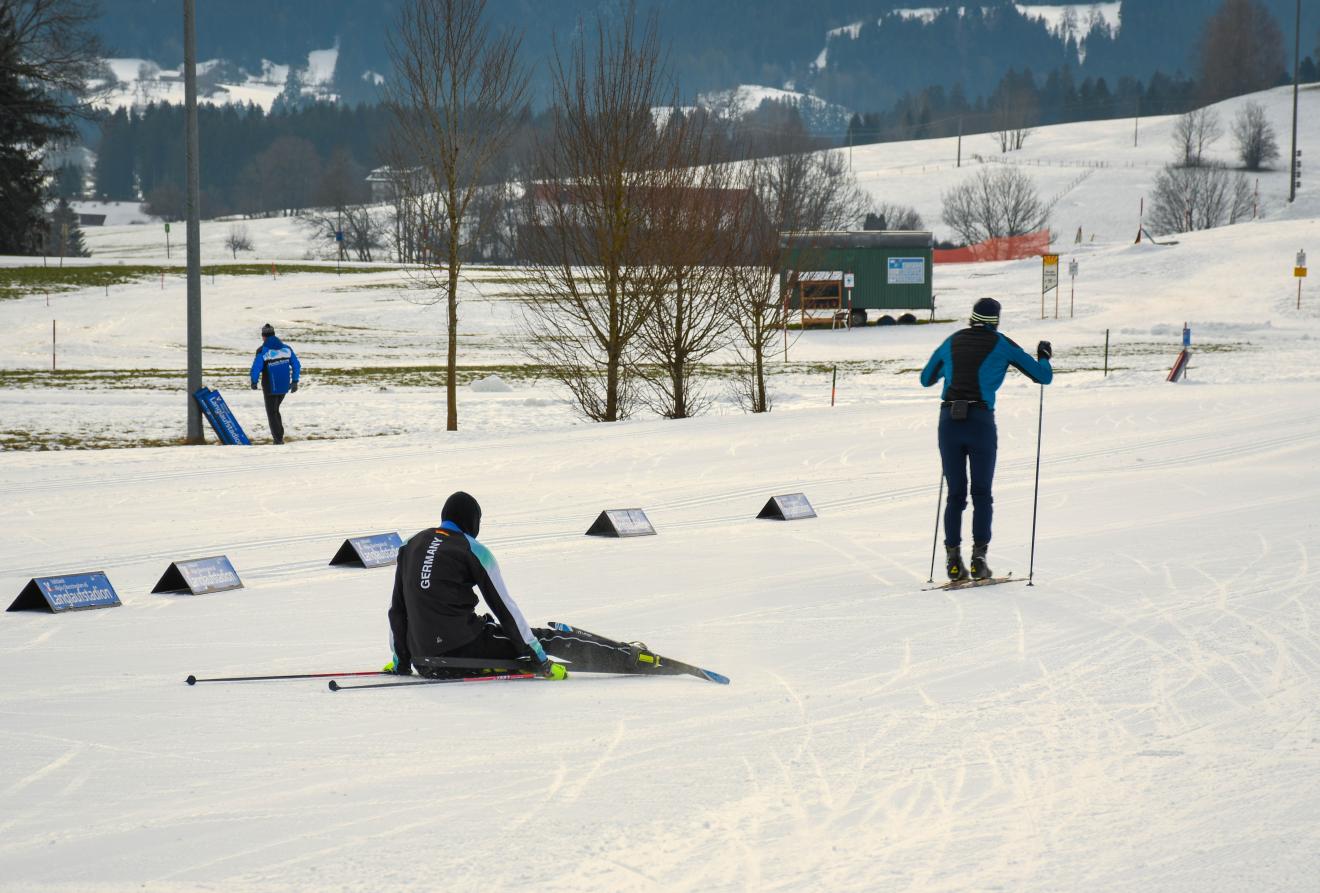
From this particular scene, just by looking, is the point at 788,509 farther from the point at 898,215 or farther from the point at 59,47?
the point at 898,215

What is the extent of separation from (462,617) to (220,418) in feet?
40.4

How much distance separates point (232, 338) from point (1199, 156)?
333 feet

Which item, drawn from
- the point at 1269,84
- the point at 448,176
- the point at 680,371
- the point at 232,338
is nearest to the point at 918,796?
the point at 448,176

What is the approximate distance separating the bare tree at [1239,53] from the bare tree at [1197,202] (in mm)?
65828

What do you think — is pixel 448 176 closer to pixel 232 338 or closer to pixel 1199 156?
pixel 232 338

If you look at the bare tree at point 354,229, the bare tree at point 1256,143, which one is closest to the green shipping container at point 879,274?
the bare tree at point 354,229

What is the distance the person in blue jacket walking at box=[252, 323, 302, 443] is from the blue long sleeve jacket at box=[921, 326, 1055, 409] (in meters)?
11.4

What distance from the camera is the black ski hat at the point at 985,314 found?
8789 mm

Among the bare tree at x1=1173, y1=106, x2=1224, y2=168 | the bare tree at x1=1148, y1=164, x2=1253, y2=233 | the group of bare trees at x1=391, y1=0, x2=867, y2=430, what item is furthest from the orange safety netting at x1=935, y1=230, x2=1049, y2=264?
the group of bare trees at x1=391, y1=0, x2=867, y2=430

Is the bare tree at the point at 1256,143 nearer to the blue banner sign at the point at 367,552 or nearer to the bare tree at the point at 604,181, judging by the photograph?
the bare tree at the point at 604,181

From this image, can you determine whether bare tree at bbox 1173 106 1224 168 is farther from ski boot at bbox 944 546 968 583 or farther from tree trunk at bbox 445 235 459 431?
ski boot at bbox 944 546 968 583

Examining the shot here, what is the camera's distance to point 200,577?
8.95m

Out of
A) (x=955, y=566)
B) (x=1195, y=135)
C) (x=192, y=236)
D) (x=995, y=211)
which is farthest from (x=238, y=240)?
(x=955, y=566)

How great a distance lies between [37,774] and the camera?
531 centimetres
